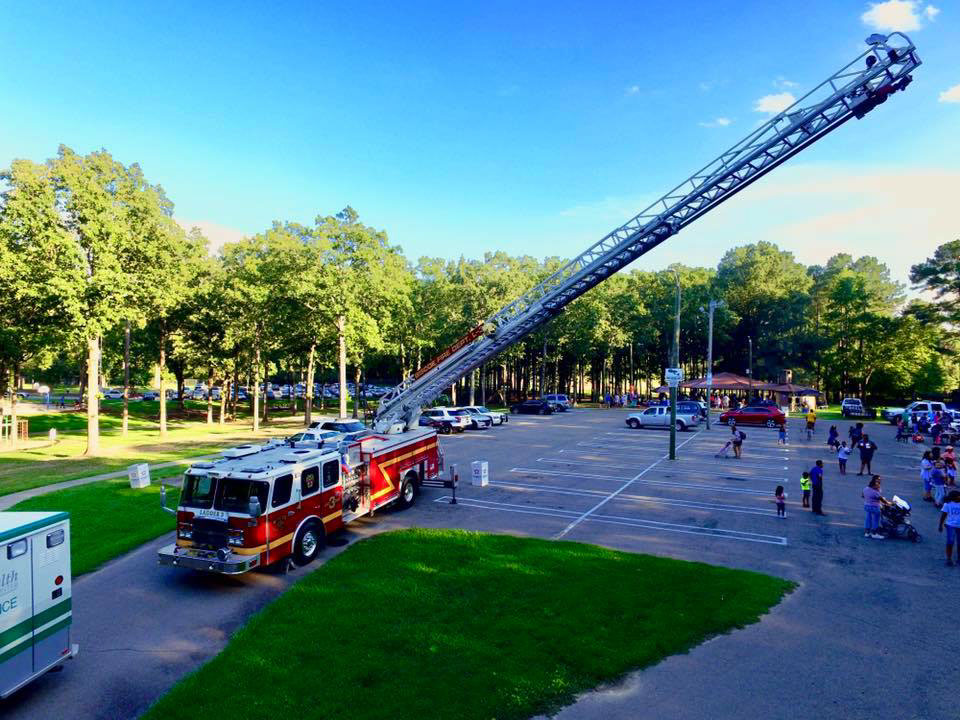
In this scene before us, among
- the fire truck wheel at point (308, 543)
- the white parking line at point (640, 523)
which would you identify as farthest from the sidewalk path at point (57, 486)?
the white parking line at point (640, 523)

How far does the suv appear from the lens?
133 feet

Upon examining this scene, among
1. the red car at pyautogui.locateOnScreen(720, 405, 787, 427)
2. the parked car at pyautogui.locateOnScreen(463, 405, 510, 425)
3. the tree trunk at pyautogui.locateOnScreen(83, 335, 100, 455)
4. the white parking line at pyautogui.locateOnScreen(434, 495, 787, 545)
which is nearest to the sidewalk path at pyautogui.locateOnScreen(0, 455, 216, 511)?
the tree trunk at pyautogui.locateOnScreen(83, 335, 100, 455)

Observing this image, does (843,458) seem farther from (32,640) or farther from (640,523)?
(32,640)

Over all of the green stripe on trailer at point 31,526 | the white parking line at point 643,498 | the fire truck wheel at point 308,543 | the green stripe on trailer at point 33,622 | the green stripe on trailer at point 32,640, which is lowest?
the white parking line at point 643,498

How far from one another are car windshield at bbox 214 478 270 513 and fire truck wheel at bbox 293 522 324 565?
1.60 metres

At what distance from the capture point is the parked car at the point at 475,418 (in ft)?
136

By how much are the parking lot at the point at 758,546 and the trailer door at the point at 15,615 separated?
713cm

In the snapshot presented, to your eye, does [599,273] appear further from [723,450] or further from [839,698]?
[839,698]

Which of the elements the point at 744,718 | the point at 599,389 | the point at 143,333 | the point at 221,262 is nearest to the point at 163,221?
the point at 221,262

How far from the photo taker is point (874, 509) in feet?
49.8

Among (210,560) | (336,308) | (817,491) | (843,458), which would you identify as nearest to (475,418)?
(336,308)

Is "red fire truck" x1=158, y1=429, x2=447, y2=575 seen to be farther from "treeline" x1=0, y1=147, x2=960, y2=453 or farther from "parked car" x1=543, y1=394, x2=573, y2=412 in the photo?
"parked car" x1=543, y1=394, x2=573, y2=412

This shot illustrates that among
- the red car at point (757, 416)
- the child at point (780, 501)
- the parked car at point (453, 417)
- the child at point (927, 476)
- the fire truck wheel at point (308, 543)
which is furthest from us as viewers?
the red car at point (757, 416)

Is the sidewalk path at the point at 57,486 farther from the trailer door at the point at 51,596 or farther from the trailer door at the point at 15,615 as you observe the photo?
the trailer door at the point at 15,615
